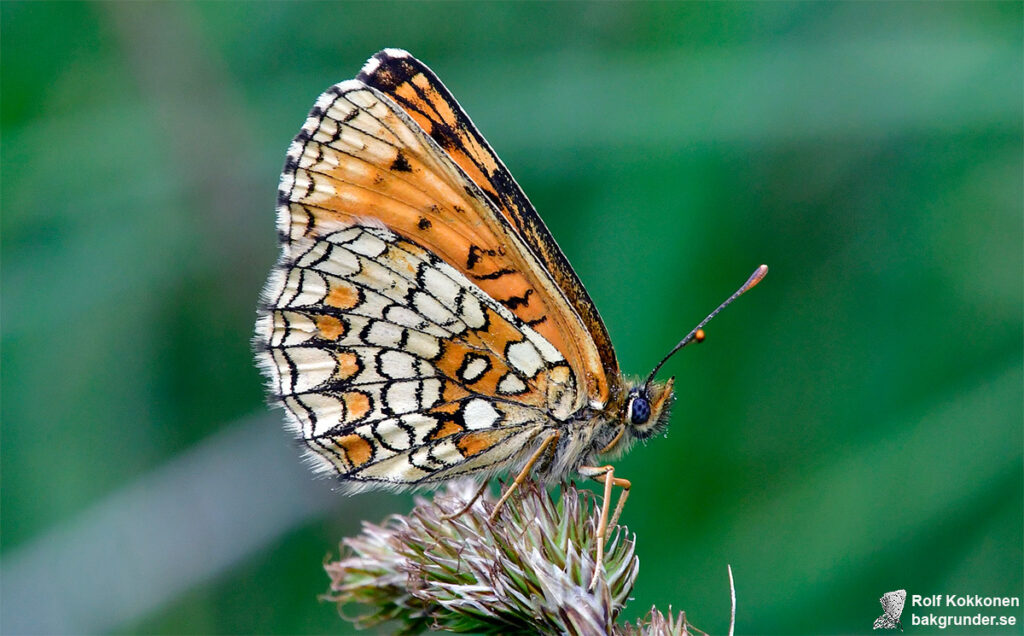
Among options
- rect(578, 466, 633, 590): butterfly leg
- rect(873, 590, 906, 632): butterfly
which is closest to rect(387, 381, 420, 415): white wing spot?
rect(578, 466, 633, 590): butterfly leg

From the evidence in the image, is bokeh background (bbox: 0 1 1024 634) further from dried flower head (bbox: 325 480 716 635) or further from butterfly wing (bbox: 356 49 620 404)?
dried flower head (bbox: 325 480 716 635)

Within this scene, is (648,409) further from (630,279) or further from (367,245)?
(630,279)

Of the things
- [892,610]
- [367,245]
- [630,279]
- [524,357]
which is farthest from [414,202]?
[892,610]

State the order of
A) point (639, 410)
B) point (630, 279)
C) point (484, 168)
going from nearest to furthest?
point (639, 410), point (484, 168), point (630, 279)

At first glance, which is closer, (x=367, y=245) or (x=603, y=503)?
(x=603, y=503)

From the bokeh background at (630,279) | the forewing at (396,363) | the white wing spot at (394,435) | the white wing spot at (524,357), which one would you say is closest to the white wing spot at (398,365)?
the forewing at (396,363)

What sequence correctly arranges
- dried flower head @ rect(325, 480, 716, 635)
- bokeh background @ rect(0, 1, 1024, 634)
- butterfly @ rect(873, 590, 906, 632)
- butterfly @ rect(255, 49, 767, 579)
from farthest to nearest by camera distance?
bokeh background @ rect(0, 1, 1024, 634), butterfly @ rect(873, 590, 906, 632), butterfly @ rect(255, 49, 767, 579), dried flower head @ rect(325, 480, 716, 635)

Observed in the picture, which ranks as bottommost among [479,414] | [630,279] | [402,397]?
[479,414]
